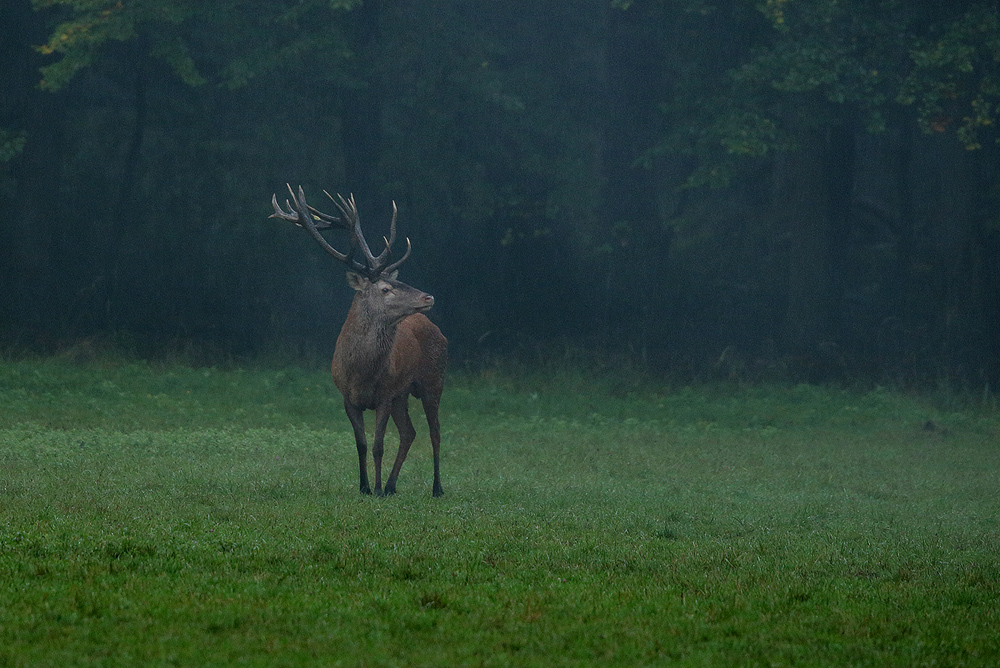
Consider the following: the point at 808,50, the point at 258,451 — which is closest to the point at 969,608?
the point at 258,451

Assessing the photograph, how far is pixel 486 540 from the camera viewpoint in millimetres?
9852

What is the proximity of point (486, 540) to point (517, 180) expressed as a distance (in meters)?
21.7

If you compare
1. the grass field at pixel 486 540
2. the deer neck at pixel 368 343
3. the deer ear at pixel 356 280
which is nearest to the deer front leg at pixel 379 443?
the grass field at pixel 486 540

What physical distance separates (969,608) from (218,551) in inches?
202

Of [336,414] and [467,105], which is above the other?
[467,105]

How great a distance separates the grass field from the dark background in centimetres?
743

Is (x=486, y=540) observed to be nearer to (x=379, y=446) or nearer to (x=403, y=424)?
(x=379, y=446)

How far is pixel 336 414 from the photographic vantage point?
20.5 meters

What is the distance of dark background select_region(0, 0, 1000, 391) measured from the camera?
26578mm

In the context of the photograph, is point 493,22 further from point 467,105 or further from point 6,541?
point 6,541

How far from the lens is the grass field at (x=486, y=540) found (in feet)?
22.2

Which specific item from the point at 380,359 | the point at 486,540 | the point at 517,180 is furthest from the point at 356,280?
the point at 517,180

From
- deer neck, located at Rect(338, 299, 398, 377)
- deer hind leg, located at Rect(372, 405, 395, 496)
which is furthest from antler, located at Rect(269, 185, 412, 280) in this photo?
deer hind leg, located at Rect(372, 405, 395, 496)

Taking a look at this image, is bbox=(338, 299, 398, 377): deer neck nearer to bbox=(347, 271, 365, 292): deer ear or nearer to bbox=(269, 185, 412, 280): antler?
bbox=(347, 271, 365, 292): deer ear
